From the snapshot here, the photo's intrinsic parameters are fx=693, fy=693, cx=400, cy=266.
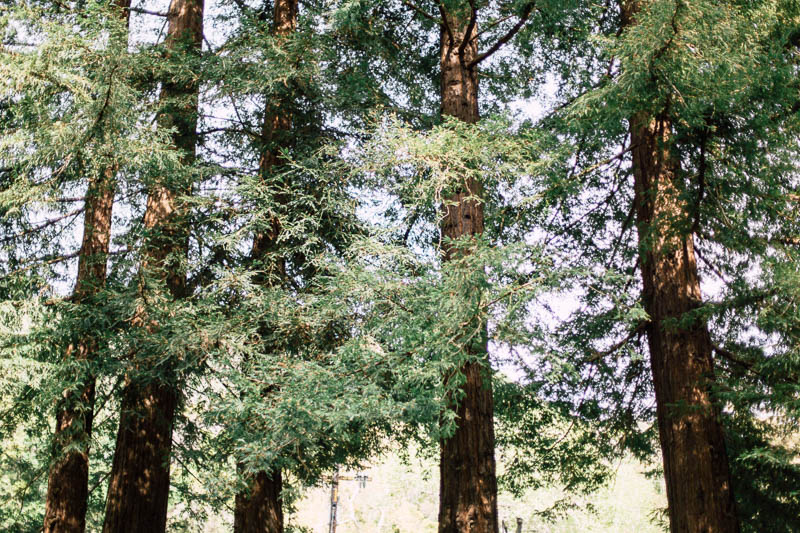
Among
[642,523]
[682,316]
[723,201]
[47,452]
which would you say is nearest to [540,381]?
[682,316]

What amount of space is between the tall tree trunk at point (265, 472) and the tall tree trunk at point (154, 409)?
2.78 ft

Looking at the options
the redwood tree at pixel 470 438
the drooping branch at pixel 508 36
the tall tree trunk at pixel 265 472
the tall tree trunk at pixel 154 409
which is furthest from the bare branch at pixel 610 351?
the tall tree trunk at pixel 154 409

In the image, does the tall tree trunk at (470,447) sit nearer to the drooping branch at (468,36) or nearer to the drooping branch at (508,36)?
the drooping branch at (468,36)

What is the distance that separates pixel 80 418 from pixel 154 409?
3.30ft

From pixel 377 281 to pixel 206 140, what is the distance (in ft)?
14.4

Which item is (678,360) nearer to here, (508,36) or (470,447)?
(470,447)

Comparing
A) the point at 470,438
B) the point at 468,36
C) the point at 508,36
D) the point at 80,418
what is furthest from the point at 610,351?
the point at 80,418

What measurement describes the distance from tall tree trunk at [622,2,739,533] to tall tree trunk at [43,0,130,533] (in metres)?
5.75

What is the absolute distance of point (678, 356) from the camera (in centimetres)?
695

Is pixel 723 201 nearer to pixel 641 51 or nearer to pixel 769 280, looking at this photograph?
pixel 769 280

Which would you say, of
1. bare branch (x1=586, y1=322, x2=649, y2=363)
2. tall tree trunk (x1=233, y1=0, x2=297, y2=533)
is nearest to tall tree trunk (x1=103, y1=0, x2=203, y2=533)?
tall tree trunk (x1=233, y1=0, x2=297, y2=533)

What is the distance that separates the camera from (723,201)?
22.7 ft

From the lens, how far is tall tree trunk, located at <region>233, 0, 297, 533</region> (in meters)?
7.64

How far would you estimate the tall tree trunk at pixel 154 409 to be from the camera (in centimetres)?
736
